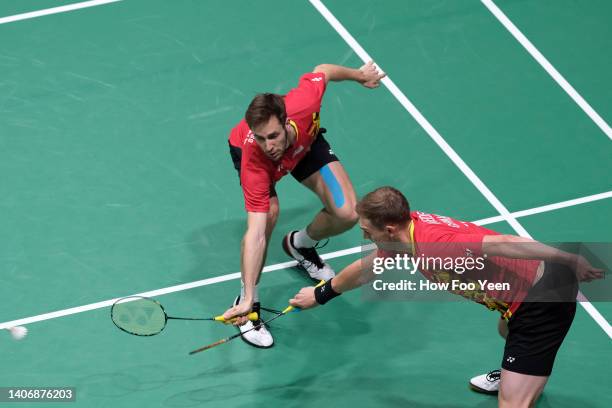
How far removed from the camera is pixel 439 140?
36.7 ft

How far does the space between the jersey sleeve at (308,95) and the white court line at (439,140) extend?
1907 millimetres

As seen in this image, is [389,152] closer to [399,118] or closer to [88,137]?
[399,118]

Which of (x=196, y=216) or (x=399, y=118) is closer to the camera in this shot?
(x=196, y=216)

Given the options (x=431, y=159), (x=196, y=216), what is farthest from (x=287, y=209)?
(x=431, y=159)

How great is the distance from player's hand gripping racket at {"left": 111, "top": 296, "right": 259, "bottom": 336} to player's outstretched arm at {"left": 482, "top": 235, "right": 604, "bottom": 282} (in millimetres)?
1878

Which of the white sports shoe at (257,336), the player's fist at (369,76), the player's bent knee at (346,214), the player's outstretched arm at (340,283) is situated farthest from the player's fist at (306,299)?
the player's fist at (369,76)

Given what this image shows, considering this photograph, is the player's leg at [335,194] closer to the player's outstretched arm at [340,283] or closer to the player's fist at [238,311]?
the player's outstretched arm at [340,283]

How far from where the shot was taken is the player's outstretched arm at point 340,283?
8.12m

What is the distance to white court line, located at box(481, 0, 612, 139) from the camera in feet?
37.5

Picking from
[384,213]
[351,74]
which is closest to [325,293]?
[384,213]

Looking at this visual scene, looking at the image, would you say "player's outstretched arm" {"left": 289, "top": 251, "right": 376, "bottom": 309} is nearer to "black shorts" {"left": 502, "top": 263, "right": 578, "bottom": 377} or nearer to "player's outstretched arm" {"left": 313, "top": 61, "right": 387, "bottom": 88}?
"black shorts" {"left": 502, "top": 263, "right": 578, "bottom": 377}

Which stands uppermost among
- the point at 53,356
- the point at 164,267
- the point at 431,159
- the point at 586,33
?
the point at 586,33

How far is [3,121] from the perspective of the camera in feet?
36.8

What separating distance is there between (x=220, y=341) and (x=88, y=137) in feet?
10.3
